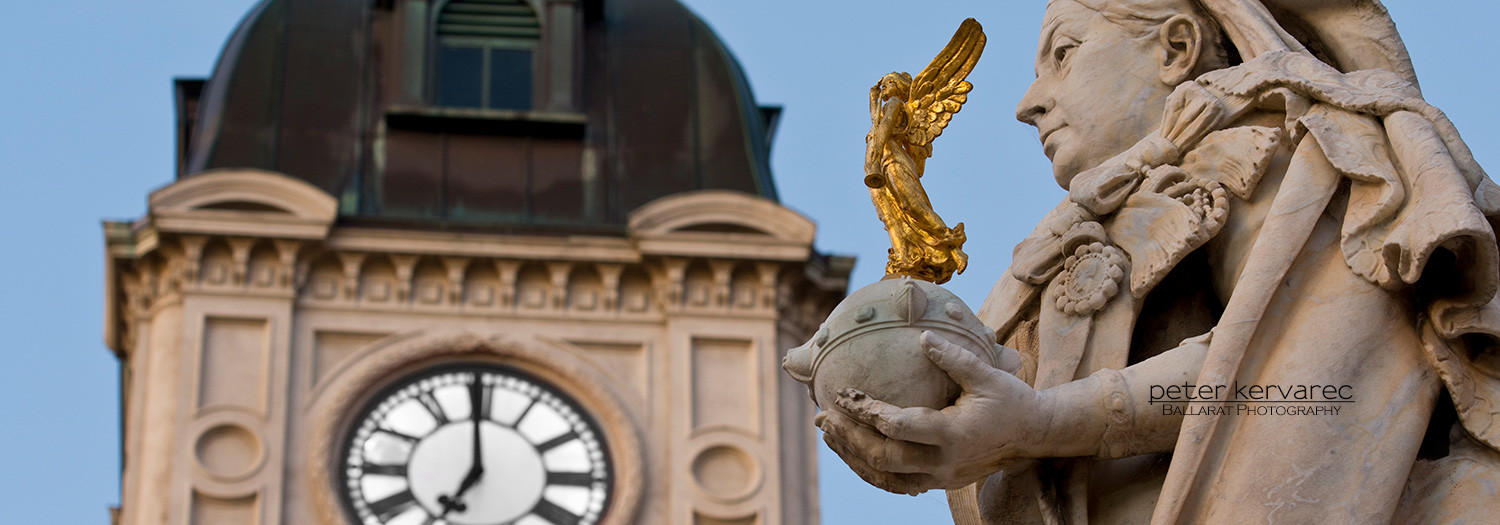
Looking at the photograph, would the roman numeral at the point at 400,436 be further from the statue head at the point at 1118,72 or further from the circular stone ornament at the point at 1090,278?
the circular stone ornament at the point at 1090,278

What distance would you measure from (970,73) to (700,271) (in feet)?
102

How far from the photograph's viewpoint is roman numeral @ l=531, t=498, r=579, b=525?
37031 millimetres

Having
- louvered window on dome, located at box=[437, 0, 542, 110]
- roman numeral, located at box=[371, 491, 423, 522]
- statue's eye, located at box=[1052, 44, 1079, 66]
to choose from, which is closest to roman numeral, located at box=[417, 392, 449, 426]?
roman numeral, located at box=[371, 491, 423, 522]

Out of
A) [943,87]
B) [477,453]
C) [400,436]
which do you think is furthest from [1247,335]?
[477,453]

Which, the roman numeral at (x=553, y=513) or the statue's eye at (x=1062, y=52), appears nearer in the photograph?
the statue's eye at (x=1062, y=52)

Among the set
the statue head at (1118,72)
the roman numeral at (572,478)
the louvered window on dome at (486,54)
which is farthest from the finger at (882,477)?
the louvered window on dome at (486,54)

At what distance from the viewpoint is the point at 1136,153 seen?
5.64 metres

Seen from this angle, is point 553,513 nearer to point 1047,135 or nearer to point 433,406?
point 433,406

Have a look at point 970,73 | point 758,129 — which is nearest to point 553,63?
point 758,129

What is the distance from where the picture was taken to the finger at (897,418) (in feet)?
16.3

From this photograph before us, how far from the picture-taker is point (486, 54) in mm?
40281

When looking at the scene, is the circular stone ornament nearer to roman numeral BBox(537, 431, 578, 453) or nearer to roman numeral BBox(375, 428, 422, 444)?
roman numeral BBox(375, 428, 422, 444)

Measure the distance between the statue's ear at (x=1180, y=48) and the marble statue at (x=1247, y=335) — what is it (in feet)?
0.39

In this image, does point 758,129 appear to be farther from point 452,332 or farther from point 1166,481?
point 1166,481
